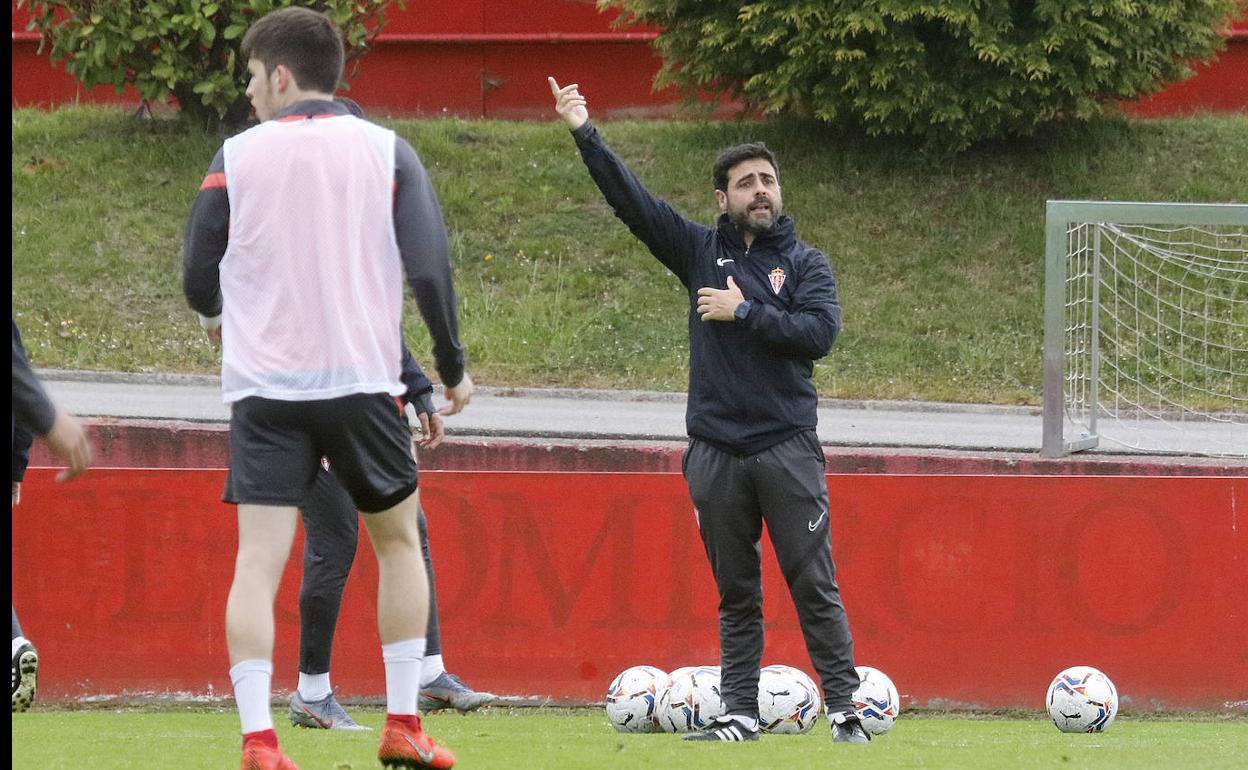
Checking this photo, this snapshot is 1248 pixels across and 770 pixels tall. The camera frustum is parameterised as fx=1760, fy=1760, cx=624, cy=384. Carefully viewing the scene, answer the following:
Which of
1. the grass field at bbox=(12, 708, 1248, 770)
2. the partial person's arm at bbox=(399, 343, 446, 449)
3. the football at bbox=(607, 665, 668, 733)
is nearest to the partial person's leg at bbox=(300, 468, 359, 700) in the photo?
the grass field at bbox=(12, 708, 1248, 770)

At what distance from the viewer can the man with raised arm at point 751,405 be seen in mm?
5707

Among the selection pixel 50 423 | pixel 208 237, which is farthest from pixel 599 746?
pixel 50 423

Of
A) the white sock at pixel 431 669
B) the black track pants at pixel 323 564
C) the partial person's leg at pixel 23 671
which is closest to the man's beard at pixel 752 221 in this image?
the black track pants at pixel 323 564

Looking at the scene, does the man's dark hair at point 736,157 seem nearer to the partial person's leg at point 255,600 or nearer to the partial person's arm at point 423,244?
the partial person's arm at point 423,244

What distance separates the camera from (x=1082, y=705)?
654 centimetres

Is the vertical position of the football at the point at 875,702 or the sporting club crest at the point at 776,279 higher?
the sporting club crest at the point at 776,279

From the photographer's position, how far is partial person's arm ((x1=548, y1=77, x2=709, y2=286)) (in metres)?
5.75

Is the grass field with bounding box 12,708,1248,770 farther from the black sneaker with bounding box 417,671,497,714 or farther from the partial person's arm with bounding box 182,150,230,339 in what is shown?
the partial person's arm with bounding box 182,150,230,339

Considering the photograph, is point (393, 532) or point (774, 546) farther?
point (774, 546)

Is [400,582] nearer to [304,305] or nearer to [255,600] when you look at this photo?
[255,600]

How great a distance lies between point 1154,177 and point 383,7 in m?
8.34

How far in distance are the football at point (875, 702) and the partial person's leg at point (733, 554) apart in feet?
1.74

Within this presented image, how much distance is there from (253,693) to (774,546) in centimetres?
209

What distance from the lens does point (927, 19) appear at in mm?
17312
